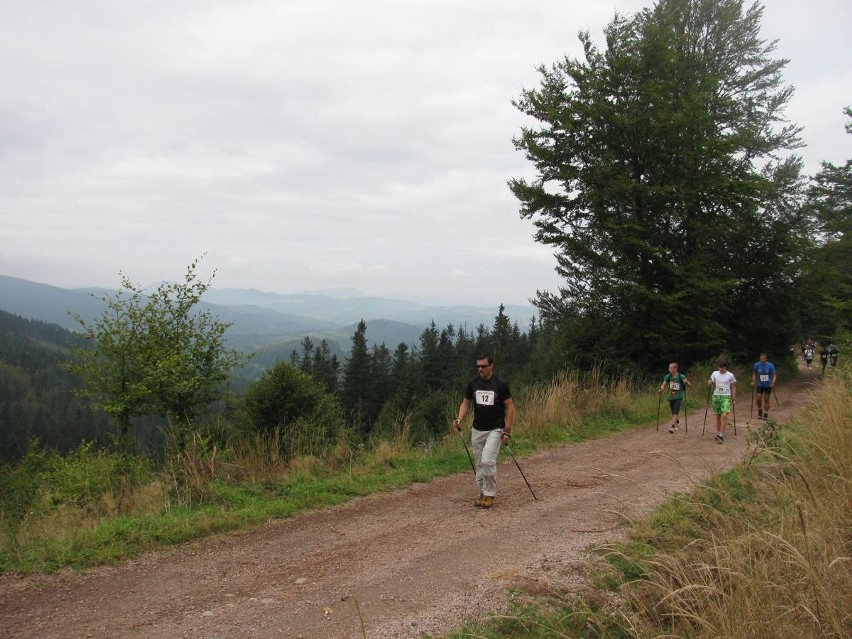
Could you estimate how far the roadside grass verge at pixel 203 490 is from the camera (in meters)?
5.75

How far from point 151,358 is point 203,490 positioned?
31.8ft

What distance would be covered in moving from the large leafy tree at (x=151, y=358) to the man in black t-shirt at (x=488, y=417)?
10.1 meters

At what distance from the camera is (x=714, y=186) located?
18.9 m


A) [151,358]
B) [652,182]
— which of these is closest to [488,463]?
[151,358]

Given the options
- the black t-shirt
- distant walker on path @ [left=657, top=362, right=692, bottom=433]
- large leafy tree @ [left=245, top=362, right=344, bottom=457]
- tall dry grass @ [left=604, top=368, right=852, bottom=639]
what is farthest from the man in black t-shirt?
large leafy tree @ [left=245, top=362, right=344, bottom=457]

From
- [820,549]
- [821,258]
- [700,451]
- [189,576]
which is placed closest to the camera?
[820,549]

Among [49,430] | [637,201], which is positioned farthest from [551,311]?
[49,430]

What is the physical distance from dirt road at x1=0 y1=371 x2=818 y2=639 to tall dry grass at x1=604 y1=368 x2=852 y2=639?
85 centimetres

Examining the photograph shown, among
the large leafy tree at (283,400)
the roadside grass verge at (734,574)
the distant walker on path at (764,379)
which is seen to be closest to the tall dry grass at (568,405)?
the distant walker on path at (764,379)

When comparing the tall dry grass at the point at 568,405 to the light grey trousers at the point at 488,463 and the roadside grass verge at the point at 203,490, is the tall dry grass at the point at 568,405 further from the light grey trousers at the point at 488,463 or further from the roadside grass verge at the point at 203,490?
the light grey trousers at the point at 488,463

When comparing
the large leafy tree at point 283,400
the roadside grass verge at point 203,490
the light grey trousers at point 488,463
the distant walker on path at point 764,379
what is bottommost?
the large leafy tree at point 283,400

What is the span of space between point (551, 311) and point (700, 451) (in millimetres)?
14791

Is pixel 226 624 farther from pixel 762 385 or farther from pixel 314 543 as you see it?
pixel 762 385

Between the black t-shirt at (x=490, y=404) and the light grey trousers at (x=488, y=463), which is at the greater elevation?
the black t-shirt at (x=490, y=404)
